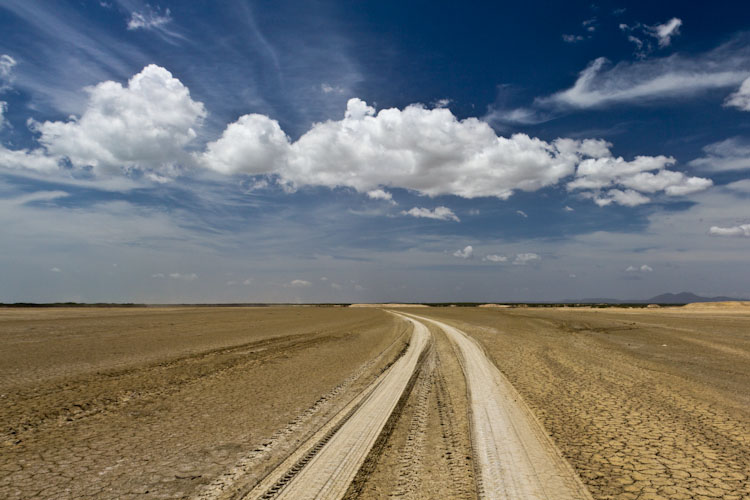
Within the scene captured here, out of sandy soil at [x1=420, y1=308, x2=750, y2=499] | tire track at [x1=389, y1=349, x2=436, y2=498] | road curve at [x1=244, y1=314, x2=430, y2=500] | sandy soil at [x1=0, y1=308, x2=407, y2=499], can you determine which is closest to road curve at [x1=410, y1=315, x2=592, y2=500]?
sandy soil at [x1=420, y1=308, x2=750, y2=499]

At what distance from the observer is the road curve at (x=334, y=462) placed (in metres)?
3.92

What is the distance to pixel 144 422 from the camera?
6.47 m

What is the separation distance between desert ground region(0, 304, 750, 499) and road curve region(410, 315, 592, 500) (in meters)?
0.03

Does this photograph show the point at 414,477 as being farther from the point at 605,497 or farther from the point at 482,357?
the point at 482,357

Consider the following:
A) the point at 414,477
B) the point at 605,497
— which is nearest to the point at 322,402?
the point at 414,477

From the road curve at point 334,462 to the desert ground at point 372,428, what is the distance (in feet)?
0.08

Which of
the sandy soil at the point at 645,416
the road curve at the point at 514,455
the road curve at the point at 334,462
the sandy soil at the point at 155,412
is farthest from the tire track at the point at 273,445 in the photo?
the sandy soil at the point at 645,416

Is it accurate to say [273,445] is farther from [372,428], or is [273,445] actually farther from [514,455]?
[514,455]

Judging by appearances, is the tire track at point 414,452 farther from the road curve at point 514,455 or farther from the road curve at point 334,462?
the road curve at point 514,455

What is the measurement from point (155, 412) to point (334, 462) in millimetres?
4284

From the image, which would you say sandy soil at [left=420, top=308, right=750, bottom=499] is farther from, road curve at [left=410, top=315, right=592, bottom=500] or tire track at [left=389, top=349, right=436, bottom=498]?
tire track at [left=389, top=349, right=436, bottom=498]

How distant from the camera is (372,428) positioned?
19.2 ft

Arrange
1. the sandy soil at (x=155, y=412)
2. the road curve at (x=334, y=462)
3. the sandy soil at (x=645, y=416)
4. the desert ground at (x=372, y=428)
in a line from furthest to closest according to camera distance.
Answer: the sandy soil at (x=155, y=412), the sandy soil at (x=645, y=416), the desert ground at (x=372, y=428), the road curve at (x=334, y=462)

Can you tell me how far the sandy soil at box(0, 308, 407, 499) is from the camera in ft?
14.8
